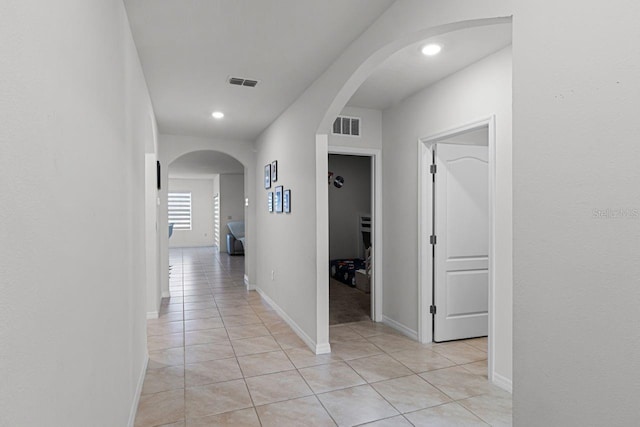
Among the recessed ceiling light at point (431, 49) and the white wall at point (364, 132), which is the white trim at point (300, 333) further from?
the recessed ceiling light at point (431, 49)

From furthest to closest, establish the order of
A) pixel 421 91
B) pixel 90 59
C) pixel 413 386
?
pixel 421 91 → pixel 413 386 → pixel 90 59

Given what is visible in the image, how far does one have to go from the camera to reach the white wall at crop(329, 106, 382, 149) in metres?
4.32

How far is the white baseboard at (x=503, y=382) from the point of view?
2758mm

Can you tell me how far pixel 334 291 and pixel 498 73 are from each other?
4.27m

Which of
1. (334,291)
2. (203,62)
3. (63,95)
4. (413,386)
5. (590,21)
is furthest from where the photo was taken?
(334,291)

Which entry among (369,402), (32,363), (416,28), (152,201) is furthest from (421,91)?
(32,363)

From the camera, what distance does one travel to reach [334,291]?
6199 mm

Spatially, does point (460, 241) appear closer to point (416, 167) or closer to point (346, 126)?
point (416, 167)

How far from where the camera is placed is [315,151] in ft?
11.5

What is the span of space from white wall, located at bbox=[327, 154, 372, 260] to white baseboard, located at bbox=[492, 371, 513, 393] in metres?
5.49

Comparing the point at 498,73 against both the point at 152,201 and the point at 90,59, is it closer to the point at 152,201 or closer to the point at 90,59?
the point at 90,59

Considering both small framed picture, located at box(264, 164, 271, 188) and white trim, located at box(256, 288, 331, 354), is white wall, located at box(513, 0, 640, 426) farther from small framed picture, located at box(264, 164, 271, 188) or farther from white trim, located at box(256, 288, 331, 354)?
small framed picture, located at box(264, 164, 271, 188)

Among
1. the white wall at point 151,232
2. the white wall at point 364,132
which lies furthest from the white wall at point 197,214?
the white wall at point 364,132

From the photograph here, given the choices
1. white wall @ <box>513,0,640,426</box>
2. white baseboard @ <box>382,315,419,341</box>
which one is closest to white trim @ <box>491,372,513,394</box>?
white baseboard @ <box>382,315,419,341</box>
